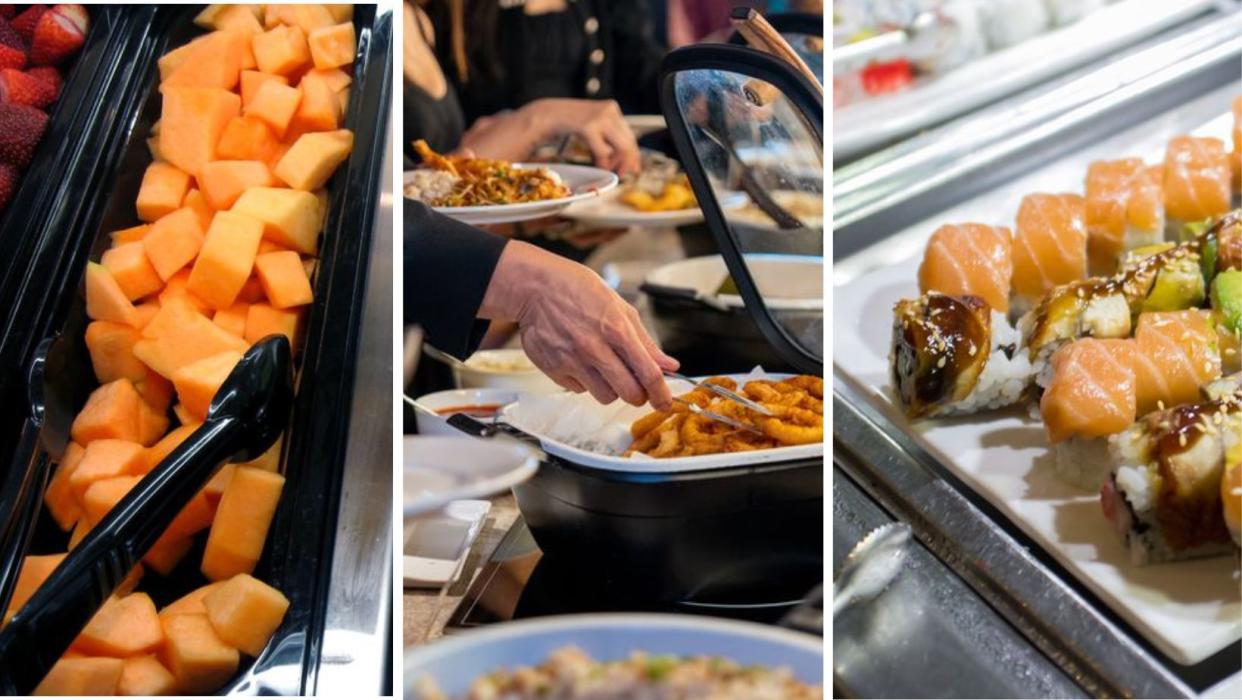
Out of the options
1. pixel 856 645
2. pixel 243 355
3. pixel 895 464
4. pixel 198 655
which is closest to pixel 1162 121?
pixel 895 464

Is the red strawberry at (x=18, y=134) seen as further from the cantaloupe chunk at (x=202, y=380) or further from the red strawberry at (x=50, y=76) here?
the cantaloupe chunk at (x=202, y=380)

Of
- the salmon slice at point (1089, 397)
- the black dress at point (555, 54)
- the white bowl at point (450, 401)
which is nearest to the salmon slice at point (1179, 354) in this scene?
the salmon slice at point (1089, 397)

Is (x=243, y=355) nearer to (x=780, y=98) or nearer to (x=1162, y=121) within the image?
(x=780, y=98)

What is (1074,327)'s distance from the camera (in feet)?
5.54

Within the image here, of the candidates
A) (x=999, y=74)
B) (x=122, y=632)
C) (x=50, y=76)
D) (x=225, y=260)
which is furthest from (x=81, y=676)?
(x=999, y=74)

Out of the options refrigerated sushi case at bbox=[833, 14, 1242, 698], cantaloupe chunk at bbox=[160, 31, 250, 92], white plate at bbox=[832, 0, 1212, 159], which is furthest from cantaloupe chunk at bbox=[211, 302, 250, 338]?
white plate at bbox=[832, 0, 1212, 159]

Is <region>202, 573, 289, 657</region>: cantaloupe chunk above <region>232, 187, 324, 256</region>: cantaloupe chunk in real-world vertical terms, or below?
below

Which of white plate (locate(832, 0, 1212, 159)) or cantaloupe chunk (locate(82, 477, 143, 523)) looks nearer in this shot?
cantaloupe chunk (locate(82, 477, 143, 523))

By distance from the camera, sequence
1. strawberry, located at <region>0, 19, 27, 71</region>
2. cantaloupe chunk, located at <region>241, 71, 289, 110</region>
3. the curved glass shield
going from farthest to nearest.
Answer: strawberry, located at <region>0, 19, 27, 71</region> → cantaloupe chunk, located at <region>241, 71, 289, 110</region> → the curved glass shield

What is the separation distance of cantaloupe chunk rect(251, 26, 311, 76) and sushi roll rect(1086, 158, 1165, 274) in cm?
136

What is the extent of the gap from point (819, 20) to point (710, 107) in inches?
9.0

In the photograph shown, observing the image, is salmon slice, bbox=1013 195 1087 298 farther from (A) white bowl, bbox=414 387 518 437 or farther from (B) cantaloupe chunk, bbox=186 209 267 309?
(B) cantaloupe chunk, bbox=186 209 267 309

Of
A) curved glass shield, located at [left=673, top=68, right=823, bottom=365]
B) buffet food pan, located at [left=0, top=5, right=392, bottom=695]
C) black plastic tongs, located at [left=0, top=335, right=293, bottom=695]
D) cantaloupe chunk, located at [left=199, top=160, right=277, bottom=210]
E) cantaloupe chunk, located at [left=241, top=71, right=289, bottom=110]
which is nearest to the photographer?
black plastic tongs, located at [left=0, top=335, right=293, bottom=695]

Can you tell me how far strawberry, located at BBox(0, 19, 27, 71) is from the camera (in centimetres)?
195
